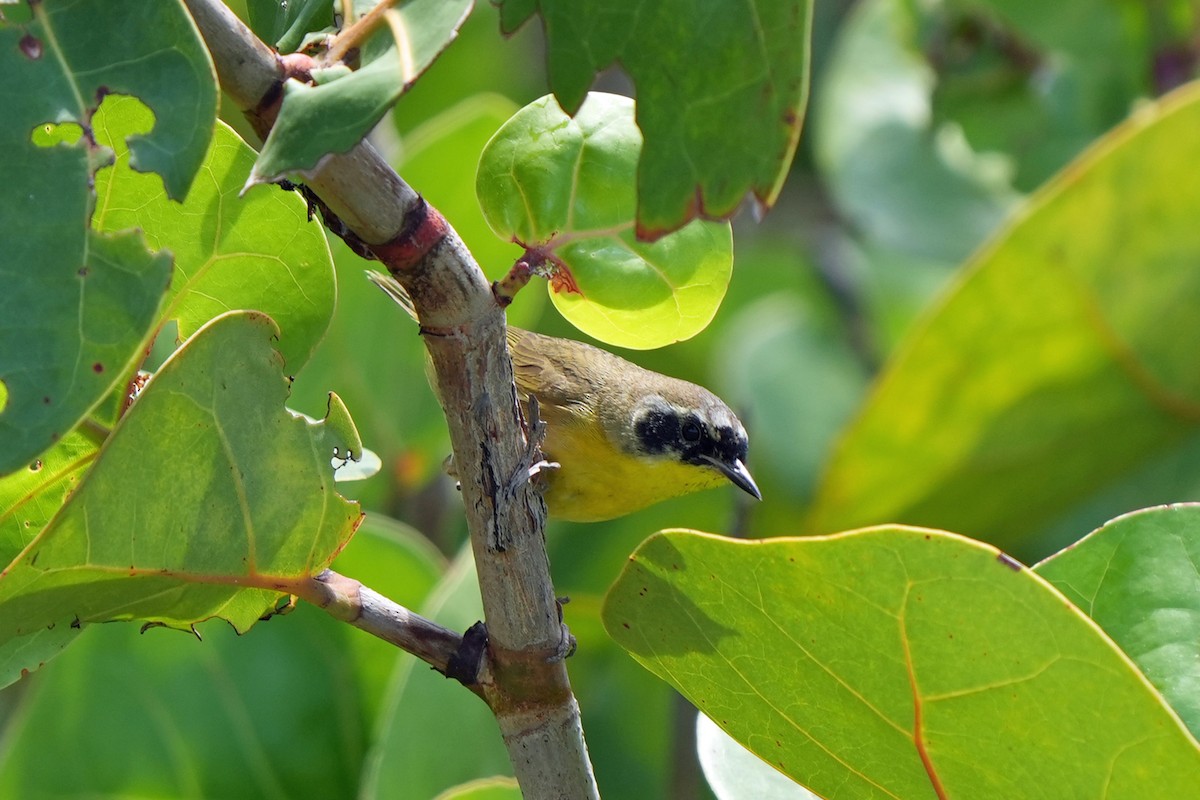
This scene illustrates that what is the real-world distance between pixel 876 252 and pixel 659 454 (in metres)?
1.63

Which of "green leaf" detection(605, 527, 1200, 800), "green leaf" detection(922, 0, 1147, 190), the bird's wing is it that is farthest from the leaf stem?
"green leaf" detection(922, 0, 1147, 190)

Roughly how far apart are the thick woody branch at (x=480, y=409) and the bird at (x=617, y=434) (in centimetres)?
135

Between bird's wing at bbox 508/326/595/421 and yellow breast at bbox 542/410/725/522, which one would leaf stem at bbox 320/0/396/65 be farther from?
bird's wing at bbox 508/326/595/421

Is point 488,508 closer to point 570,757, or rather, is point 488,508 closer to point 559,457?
point 570,757

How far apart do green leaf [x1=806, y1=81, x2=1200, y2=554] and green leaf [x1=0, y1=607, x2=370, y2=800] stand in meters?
1.33

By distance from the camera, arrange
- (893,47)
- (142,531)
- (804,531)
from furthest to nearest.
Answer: (893,47) < (804,531) < (142,531)

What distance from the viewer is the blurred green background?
6.85 ft

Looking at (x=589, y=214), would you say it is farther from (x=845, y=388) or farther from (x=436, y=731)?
(x=845, y=388)

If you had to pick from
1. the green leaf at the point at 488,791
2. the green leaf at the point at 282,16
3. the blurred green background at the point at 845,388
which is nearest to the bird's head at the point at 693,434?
the blurred green background at the point at 845,388

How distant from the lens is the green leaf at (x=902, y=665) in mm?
988

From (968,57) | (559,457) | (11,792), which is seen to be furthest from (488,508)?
(968,57)

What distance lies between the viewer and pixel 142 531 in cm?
110

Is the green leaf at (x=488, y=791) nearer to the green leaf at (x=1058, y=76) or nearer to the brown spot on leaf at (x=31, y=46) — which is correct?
the brown spot on leaf at (x=31, y=46)

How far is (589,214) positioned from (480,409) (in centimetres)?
25
